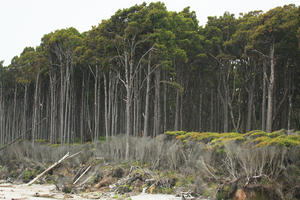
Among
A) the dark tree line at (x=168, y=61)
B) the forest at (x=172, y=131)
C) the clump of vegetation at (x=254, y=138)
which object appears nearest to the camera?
the clump of vegetation at (x=254, y=138)

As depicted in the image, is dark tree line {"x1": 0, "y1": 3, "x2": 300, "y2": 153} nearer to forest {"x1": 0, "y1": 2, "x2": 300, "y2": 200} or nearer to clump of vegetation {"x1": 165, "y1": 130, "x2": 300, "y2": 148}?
forest {"x1": 0, "y1": 2, "x2": 300, "y2": 200}

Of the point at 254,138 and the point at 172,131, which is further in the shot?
the point at 172,131

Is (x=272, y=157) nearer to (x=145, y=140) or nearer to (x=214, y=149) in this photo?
(x=214, y=149)

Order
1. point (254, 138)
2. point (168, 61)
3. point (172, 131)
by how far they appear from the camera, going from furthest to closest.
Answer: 1. point (168, 61)
2. point (172, 131)
3. point (254, 138)

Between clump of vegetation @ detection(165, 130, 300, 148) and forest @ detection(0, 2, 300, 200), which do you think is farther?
forest @ detection(0, 2, 300, 200)

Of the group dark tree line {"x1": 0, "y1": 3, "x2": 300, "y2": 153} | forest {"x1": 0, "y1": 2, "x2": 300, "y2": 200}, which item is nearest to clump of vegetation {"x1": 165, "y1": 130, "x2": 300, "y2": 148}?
forest {"x1": 0, "y1": 2, "x2": 300, "y2": 200}

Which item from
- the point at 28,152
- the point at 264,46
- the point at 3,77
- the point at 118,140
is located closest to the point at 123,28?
the point at 118,140

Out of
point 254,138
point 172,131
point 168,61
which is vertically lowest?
point 172,131

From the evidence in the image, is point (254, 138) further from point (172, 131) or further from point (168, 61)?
point (168, 61)

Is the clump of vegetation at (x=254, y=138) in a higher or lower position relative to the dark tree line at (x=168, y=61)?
lower

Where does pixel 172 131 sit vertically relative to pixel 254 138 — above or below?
below

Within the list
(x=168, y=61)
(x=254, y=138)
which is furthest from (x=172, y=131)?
(x=254, y=138)

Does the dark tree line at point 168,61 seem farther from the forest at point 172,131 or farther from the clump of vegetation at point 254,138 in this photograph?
the clump of vegetation at point 254,138

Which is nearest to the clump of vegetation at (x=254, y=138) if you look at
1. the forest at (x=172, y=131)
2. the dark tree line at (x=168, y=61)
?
the forest at (x=172, y=131)
